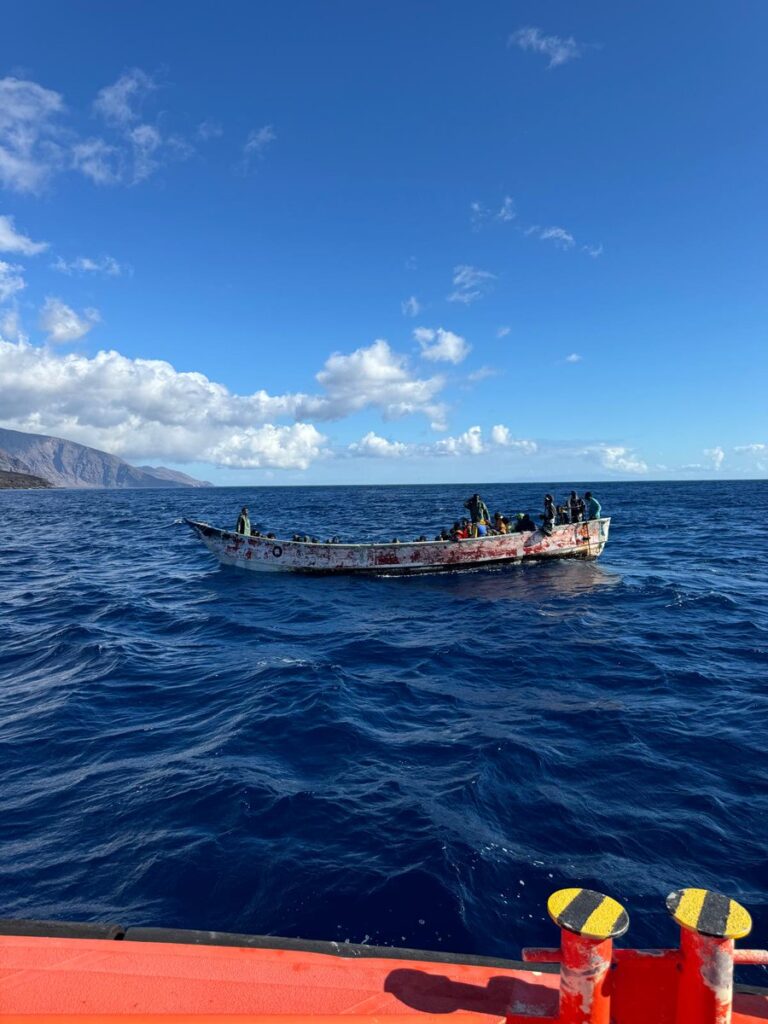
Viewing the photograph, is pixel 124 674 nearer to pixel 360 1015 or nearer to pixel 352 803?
pixel 352 803

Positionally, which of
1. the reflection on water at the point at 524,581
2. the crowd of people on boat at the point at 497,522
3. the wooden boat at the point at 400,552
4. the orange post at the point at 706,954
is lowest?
the reflection on water at the point at 524,581

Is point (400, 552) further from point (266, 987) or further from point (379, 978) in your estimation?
point (266, 987)

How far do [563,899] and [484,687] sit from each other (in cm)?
818

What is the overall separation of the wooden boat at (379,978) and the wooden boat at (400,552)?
18.7m

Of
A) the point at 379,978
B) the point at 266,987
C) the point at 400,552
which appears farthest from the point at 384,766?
the point at 400,552

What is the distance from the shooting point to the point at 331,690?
35.0ft

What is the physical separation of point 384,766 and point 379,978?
4687mm

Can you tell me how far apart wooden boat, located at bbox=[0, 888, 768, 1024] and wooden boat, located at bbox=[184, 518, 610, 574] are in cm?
1872

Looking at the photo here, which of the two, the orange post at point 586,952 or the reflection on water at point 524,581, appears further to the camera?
the reflection on water at point 524,581

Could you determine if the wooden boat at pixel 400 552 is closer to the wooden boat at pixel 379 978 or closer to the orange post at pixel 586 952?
the wooden boat at pixel 379 978

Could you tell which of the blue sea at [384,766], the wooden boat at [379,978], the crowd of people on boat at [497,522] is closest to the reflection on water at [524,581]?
the crowd of people on boat at [497,522]

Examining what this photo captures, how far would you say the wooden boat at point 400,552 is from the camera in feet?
72.8

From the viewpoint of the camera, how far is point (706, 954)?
267 centimetres

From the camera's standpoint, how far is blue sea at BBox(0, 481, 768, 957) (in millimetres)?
5320
